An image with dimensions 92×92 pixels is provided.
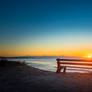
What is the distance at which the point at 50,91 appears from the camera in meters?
3.71

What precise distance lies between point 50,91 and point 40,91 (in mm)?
367

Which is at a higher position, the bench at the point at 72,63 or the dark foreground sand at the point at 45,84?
the bench at the point at 72,63

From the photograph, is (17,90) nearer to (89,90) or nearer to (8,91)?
(8,91)

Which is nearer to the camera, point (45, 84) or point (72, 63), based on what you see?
point (45, 84)

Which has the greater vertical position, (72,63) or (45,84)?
(72,63)

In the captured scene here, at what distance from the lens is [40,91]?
12.2ft

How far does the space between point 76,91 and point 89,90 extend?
54cm

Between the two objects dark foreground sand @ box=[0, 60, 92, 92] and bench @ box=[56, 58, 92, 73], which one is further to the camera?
bench @ box=[56, 58, 92, 73]

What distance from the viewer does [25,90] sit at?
3811 millimetres

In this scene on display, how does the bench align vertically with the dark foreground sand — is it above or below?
above

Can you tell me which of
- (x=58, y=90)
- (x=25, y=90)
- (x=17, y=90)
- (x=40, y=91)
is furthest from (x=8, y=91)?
(x=58, y=90)

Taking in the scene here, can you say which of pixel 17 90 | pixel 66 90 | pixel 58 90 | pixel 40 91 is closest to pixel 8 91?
pixel 17 90

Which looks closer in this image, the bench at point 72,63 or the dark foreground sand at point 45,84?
the dark foreground sand at point 45,84

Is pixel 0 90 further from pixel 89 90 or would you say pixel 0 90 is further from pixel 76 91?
pixel 89 90
